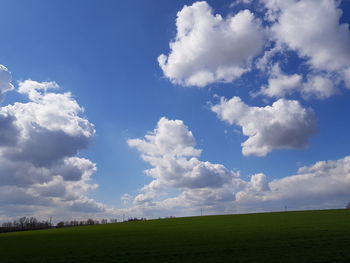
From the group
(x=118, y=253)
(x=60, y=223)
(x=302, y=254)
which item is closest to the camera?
(x=302, y=254)

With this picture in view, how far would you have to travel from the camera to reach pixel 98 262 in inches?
1061

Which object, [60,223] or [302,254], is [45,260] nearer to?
[302,254]

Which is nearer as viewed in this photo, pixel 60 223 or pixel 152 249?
pixel 152 249

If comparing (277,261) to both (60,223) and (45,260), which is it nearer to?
(45,260)

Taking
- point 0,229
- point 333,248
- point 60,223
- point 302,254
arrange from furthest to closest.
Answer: point 60,223
point 0,229
point 333,248
point 302,254

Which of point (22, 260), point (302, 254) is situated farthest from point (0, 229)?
point (302, 254)

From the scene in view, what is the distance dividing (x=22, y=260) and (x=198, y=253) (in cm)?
1536

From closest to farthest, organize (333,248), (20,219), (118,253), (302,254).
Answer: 1. (302,254)
2. (333,248)
3. (118,253)
4. (20,219)

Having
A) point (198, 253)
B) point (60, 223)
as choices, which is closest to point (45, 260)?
point (198, 253)

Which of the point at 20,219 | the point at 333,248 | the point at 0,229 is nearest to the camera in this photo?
the point at 333,248

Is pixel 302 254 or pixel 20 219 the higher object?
pixel 20 219

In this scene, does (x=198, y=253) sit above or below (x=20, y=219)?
below

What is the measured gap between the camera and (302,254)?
26375 millimetres

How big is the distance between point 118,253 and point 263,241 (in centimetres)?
1436
